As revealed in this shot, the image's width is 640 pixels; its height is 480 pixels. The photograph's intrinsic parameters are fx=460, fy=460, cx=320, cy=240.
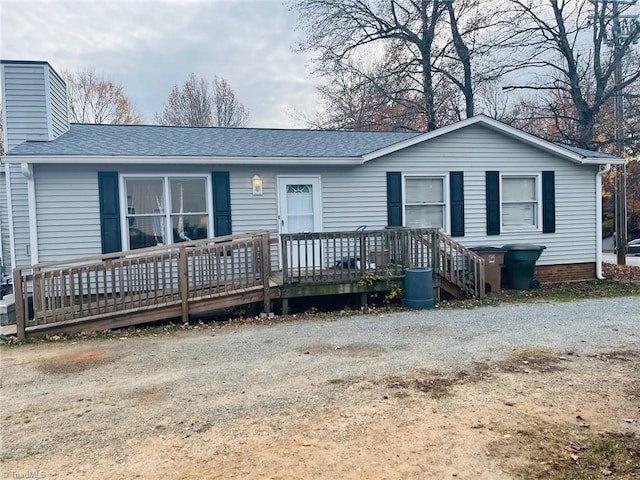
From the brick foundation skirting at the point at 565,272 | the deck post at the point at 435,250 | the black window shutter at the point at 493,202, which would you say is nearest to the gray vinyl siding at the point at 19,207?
the deck post at the point at 435,250

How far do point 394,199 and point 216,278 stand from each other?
4.21 m

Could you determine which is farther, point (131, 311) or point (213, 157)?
point (213, 157)

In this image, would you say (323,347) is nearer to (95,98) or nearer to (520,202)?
(520,202)

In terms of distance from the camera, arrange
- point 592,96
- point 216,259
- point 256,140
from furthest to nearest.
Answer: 1. point 592,96
2. point 256,140
3. point 216,259

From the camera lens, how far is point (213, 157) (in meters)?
8.39

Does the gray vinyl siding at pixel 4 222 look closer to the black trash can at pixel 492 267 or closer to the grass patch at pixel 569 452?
the black trash can at pixel 492 267

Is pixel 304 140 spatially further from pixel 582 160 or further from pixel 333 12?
pixel 333 12

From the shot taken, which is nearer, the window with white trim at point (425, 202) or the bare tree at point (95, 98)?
the window with white trim at point (425, 202)

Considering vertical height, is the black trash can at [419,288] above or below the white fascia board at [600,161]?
below

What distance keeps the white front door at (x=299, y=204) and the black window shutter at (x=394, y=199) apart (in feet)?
4.88

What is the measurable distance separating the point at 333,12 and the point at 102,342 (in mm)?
16899

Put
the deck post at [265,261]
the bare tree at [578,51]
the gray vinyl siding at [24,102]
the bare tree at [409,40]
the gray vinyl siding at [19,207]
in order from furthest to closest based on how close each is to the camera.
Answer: the bare tree at [409,40], the bare tree at [578,51], the gray vinyl siding at [24,102], the gray vinyl siding at [19,207], the deck post at [265,261]

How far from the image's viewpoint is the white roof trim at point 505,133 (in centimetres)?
934

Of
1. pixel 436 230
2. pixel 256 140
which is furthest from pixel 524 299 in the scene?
pixel 256 140
